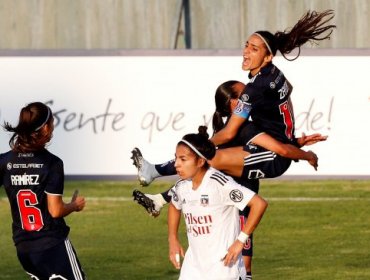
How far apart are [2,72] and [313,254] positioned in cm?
668

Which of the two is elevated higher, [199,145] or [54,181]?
[199,145]

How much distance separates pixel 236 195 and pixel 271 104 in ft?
5.93

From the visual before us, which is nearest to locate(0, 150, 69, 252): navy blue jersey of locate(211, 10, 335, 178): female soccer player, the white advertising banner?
locate(211, 10, 335, 178): female soccer player

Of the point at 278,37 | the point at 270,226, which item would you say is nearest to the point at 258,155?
the point at 278,37

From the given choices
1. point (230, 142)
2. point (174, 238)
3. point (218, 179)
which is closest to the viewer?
point (218, 179)

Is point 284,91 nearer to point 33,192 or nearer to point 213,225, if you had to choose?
point 213,225

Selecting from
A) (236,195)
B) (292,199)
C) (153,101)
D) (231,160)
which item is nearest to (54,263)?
(236,195)

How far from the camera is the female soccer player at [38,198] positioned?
34.1 feet

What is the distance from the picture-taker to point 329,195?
21.0 meters

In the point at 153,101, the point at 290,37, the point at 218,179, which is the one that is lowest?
the point at 153,101

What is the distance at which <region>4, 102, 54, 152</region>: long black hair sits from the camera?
34.1 ft

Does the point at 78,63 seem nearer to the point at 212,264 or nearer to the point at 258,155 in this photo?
the point at 258,155

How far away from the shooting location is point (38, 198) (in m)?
10.5

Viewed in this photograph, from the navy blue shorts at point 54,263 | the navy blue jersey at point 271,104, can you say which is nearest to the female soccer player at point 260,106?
the navy blue jersey at point 271,104
